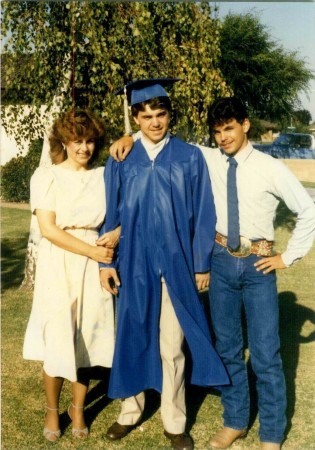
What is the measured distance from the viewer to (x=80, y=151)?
10.4 feet

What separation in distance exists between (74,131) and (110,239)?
666 millimetres

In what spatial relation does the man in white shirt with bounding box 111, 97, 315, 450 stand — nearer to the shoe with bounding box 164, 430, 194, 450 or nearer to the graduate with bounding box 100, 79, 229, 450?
the graduate with bounding box 100, 79, 229, 450

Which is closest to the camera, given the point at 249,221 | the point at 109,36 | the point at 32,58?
the point at 249,221

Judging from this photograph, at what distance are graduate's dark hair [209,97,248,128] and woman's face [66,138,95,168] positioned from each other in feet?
2.43

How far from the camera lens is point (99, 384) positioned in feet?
13.7

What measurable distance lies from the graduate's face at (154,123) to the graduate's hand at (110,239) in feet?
1.93

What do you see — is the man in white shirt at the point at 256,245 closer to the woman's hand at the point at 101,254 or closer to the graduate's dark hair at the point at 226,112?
the graduate's dark hair at the point at 226,112

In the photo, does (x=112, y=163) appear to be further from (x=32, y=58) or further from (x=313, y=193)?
(x=313, y=193)

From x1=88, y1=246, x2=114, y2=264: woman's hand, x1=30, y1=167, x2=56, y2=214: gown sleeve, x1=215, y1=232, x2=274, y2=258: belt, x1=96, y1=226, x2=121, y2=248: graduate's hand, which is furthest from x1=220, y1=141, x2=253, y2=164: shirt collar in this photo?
x1=30, y1=167, x2=56, y2=214: gown sleeve

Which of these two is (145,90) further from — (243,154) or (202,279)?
(202,279)

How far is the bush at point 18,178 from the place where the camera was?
1419cm

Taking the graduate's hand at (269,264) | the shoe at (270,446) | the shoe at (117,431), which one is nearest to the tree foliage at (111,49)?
the graduate's hand at (269,264)

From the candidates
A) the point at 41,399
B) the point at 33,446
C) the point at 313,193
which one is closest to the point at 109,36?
the point at 41,399

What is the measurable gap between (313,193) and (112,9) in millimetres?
11398
